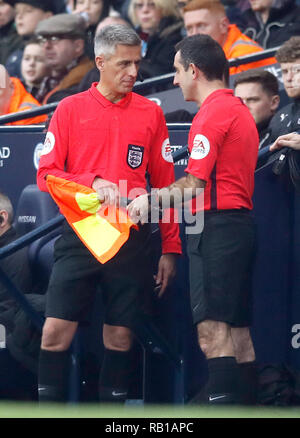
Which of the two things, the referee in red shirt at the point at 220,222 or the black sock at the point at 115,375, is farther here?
the black sock at the point at 115,375

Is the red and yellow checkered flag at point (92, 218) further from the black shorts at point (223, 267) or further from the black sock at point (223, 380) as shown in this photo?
the black sock at point (223, 380)

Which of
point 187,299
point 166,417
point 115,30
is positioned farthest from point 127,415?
point 115,30

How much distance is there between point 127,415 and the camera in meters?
5.03

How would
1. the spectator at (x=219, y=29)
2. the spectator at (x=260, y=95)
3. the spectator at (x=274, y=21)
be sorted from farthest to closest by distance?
the spectator at (x=274, y=21), the spectator at (x=219, y=29), the spectator at (x=260, y=95)

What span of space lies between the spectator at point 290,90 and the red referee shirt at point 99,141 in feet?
2.76

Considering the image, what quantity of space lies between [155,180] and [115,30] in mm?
767

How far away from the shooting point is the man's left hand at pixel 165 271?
5.20 metres

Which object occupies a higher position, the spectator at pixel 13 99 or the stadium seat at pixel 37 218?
the spectator at pixel 13 99

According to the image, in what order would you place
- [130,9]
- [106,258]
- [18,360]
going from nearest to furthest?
1. [106,258]
2. [18,360]
3. [130,9]

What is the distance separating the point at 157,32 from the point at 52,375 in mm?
3709

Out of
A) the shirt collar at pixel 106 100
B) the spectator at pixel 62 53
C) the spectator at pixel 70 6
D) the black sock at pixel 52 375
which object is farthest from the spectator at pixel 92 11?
the black sock at pixel 52 375

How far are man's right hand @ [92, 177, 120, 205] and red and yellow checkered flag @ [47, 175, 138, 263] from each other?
1.2 inches

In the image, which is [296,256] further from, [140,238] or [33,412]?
[33,412]

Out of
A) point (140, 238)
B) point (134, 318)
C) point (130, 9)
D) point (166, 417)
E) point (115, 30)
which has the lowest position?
point (166, 417)
